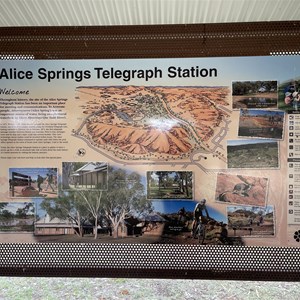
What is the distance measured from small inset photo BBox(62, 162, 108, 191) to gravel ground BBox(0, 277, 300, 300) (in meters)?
1.39

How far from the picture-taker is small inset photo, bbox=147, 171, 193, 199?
2957mm

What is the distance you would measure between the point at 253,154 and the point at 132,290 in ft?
7.29

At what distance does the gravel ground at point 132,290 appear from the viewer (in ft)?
12.9

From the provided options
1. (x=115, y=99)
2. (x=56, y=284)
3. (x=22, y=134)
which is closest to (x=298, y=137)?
(x=115, y=99)

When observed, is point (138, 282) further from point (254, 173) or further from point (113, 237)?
point (254, 173)

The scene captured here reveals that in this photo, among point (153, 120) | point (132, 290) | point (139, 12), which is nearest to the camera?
point (139, 12)

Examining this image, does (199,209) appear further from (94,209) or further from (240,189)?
(94,209)

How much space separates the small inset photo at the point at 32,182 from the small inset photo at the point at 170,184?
82 cm

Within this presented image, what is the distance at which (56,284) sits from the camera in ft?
13.8

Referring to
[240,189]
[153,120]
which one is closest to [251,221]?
[240,189]

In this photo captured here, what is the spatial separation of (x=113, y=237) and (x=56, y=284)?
5.43ft

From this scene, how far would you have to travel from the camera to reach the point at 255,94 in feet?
9.61

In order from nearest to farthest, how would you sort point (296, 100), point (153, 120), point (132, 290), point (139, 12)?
point (139, 12), point (296, 100), point (153, 120), point (132, 290)

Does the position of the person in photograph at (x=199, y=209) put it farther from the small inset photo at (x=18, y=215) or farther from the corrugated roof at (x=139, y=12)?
the corrugated roof at (x=139, y=12)
